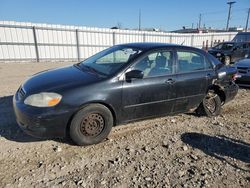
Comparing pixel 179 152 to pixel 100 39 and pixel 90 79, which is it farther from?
pixel 100 39

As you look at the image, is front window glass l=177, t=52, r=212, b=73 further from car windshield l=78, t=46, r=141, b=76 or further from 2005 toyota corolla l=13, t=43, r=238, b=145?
car windshield l=78, t=46, r=141, b=76

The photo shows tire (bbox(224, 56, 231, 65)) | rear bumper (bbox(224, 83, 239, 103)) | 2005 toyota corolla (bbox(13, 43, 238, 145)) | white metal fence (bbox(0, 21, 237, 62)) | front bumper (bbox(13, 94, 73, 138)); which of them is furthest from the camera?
tire (bbox(224, 56, 231, 65))

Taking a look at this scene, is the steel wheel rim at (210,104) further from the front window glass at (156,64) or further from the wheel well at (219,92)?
the front window glass at (156,64)

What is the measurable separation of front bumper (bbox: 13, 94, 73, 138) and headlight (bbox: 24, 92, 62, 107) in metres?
0.07

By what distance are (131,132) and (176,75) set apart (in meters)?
1.40

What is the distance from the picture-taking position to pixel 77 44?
15852 mm

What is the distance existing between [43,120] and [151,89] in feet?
6.22

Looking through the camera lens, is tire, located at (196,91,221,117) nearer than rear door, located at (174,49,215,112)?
No

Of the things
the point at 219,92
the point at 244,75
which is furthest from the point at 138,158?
the point at 244,75

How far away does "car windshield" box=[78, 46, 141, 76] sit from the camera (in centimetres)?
401

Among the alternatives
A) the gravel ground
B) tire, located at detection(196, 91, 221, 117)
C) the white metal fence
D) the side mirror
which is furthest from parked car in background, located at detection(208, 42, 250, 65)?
the side mirror

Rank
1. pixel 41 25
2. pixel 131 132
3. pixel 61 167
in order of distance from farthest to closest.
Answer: pixel 41 25 → pixel 131 132 → pixel 61 167

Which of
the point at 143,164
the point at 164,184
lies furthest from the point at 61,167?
the point at 164,184

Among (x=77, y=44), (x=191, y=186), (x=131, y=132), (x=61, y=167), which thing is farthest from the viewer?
(x=77, y=44)
